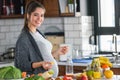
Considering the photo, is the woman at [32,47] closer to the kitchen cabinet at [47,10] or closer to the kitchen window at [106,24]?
the kitchen cabinet at [47,10]

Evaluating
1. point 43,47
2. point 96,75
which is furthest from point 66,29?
point 96,75

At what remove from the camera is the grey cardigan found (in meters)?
3.09

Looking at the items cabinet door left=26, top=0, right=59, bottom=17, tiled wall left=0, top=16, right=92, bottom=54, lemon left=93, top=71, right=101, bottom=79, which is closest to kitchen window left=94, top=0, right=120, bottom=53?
A: tiled wall left=0, top=16, right=92, bottom=54

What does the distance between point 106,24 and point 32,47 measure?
259 cm

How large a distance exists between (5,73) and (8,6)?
3.46 m

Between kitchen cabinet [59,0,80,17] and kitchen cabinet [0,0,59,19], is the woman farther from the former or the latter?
kitchen cabinet [0,0,59,19]

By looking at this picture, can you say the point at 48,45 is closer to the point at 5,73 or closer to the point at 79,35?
the point at 5,73

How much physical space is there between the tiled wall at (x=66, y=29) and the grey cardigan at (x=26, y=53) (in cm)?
217

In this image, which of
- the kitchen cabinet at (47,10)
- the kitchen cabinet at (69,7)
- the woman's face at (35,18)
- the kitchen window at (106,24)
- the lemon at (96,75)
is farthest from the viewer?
the kitchen window at (106,24)

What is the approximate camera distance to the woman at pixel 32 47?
3094 mm

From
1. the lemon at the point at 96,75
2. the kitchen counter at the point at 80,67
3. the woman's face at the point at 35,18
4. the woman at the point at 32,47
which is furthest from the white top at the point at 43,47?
the kitchen counter at the point at 80,67

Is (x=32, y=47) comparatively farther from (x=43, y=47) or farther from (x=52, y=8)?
(x=52, y=8)

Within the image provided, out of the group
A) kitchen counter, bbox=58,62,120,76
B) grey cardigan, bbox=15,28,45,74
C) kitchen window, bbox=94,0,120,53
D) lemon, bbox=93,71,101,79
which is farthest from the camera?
kitchen window, bbox=94,0,120,53

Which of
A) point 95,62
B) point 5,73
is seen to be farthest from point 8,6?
point 5,73
